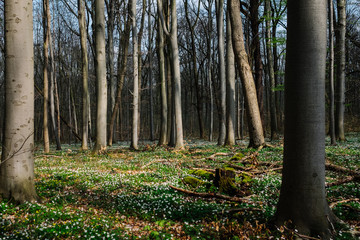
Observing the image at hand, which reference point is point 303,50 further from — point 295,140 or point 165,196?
point 165,196

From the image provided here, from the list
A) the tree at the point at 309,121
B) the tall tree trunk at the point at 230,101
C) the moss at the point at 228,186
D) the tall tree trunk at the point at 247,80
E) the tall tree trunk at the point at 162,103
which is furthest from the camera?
the tall tree trunk at the point at 162,103

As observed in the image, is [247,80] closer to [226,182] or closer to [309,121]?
[226,182]

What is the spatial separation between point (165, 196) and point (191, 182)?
1.46 metres

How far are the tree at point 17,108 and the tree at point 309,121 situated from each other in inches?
205

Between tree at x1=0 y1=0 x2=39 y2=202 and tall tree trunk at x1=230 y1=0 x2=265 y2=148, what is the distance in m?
11.1

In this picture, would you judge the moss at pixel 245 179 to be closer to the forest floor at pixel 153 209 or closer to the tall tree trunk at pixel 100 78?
the forest floor at pixel 153 209

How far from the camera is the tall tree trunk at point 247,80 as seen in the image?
46.5ft

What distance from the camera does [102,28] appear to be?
598 inches

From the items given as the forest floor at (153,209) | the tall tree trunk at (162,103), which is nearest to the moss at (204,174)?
the forest floor at (153,209)

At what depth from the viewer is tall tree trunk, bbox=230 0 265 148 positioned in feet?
46.5

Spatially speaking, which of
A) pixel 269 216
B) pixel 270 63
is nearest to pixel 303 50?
pixel 269 216

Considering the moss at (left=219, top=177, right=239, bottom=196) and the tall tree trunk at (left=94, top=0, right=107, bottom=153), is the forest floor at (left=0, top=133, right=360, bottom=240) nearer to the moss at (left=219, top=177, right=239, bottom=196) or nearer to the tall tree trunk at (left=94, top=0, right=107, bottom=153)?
the moss at (left=219, top=177, right=239, bottom=196)

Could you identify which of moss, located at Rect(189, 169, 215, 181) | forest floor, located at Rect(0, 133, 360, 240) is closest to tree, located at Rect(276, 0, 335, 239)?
forest floor, located at Rect(0, 133, 360, 240)

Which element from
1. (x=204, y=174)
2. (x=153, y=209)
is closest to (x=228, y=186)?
(x=204, y=174)
